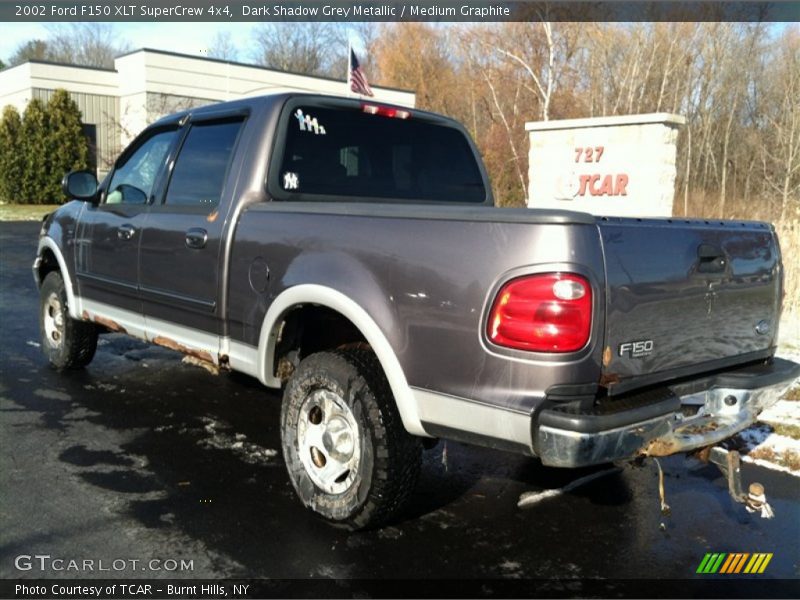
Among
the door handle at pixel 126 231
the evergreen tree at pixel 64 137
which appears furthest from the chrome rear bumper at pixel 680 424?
the evergreen tree at pixel 64 137

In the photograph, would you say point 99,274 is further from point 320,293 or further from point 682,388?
point 682,388

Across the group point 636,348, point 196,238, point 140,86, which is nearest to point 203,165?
point 196,238

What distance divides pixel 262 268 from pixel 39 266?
11.6 feet

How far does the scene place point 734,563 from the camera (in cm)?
319

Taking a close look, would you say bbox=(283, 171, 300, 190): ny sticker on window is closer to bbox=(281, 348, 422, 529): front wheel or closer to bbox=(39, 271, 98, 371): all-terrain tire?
bbox=(281, 348, 422, 529): front wheel

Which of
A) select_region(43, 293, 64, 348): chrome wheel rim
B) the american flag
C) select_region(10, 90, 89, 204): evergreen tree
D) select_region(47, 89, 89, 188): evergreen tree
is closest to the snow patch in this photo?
select_region(43, 293, 64, 348): chrome wheel rim

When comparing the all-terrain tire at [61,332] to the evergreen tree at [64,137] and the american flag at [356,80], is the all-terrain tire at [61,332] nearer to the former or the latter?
the american flag at [356,80]

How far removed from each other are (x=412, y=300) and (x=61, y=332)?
13.9ft

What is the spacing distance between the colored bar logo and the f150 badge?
1.10 m

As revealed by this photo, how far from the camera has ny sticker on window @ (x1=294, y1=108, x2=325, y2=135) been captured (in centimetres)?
405

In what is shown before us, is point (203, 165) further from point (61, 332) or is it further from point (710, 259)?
point (710, 259)

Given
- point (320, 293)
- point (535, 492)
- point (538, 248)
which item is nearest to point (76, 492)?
point (320, 293)

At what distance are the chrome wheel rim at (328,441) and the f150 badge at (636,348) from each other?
122 cm

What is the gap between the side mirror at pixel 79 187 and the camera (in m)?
5.25
